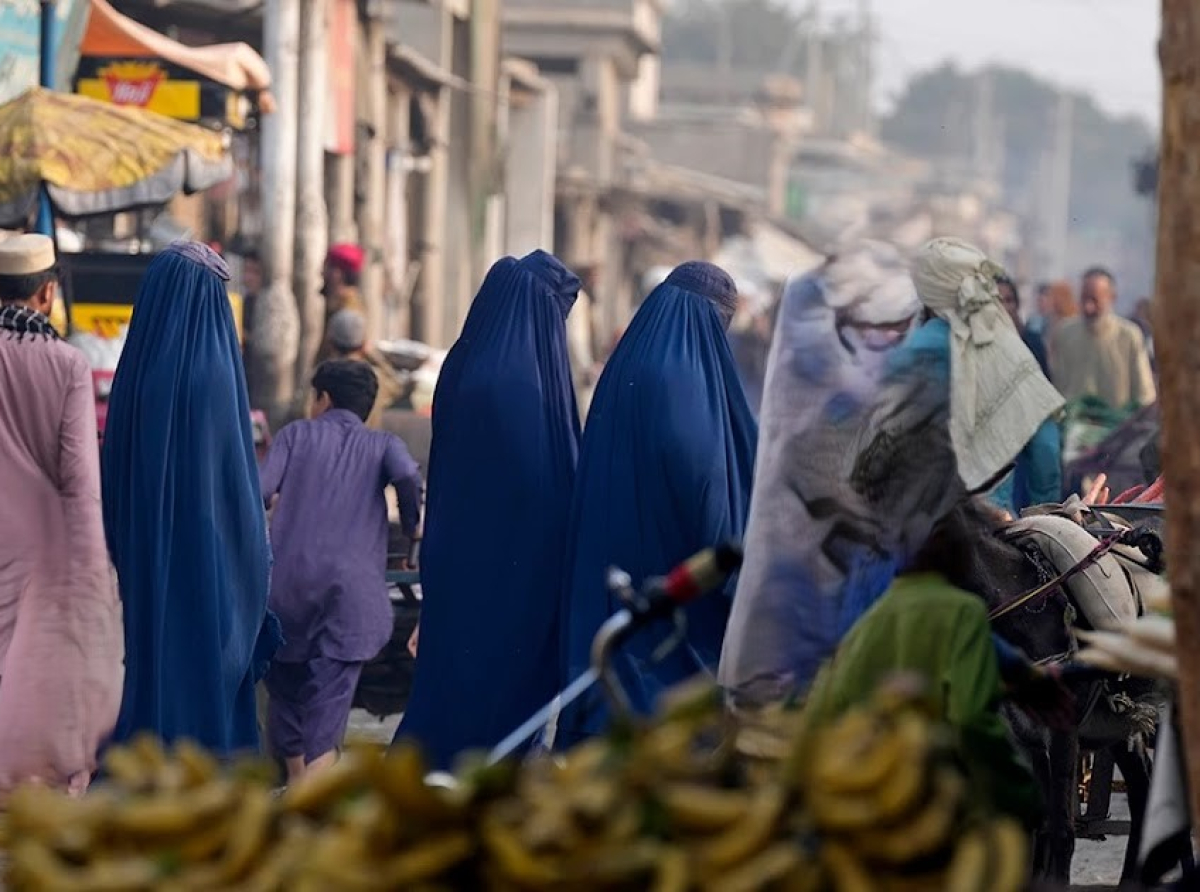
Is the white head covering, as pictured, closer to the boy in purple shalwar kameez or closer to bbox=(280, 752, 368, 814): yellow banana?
bbox=(280, 752, 368, 814): yellow banana

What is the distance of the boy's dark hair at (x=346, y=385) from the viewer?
9.00 meters

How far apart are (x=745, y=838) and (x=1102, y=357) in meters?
12.7

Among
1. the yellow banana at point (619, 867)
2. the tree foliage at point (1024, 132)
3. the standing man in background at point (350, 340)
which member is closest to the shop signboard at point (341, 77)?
the standing man in background at point (350, 340)

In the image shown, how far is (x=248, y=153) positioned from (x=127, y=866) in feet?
48.8

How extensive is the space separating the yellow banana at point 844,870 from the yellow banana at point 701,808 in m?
0.13

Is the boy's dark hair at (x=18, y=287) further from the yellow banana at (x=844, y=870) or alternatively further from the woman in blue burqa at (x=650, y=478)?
the yellow banana at (x=844, y=870)

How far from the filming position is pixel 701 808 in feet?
11.5

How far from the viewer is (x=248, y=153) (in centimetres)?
1809

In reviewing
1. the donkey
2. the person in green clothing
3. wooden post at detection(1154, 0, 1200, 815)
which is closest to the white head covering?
the donkey

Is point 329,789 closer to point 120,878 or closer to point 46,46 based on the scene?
point 120,878

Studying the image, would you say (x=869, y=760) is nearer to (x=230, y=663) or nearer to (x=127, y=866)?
(x=127, y=866)

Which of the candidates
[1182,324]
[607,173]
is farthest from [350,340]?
[607,173]

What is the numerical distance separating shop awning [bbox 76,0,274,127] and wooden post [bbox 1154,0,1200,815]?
10620mm

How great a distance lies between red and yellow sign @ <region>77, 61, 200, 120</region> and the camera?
1451cm
